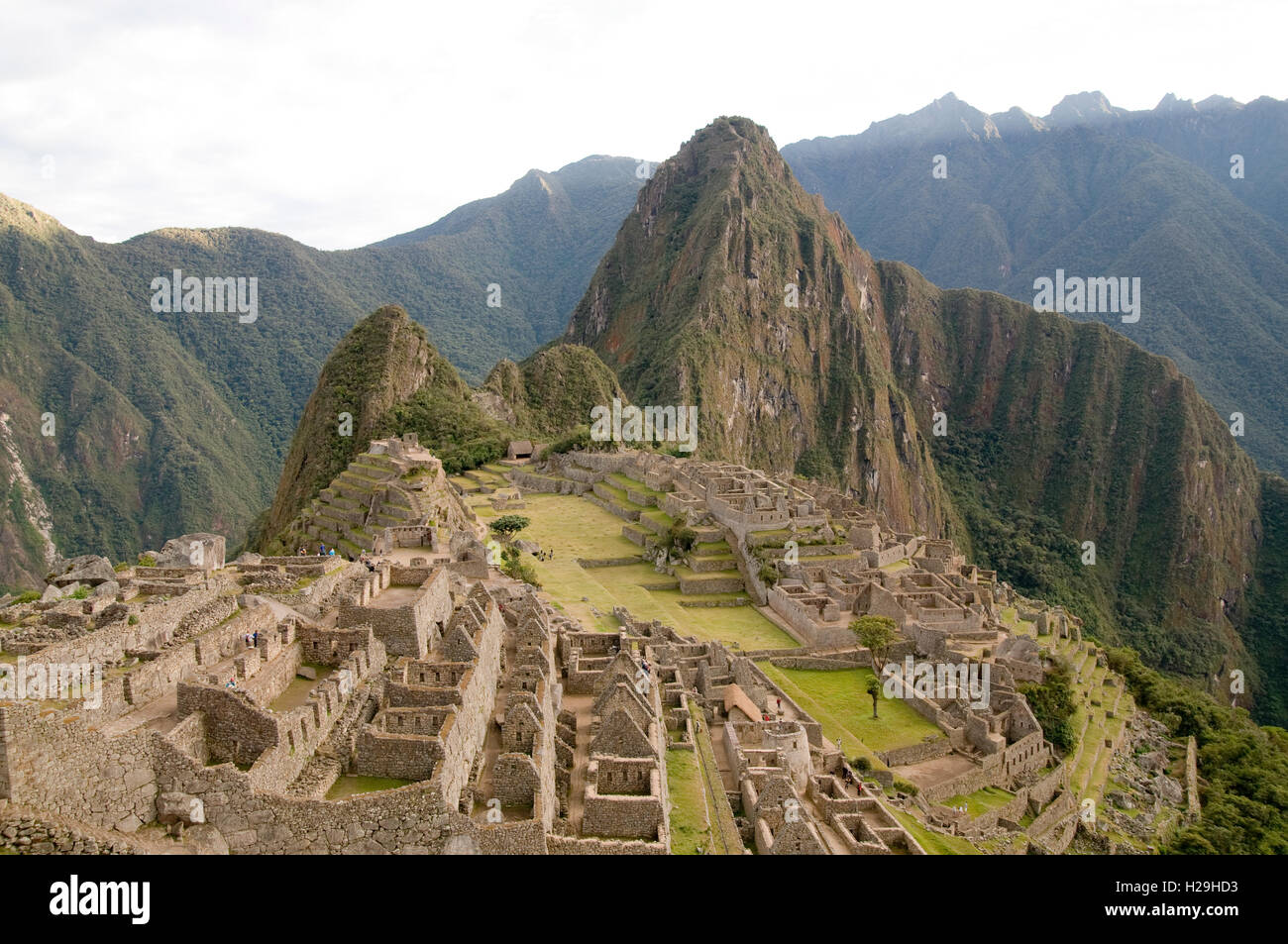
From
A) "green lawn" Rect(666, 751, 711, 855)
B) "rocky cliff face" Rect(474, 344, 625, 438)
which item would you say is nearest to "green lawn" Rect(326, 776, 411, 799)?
"green lawn" Rect(666, 751, 711, 855)

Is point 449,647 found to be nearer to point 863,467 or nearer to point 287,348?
point 287,348

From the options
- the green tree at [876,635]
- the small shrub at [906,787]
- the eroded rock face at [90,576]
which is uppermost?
the eroded rock face at [90,576]

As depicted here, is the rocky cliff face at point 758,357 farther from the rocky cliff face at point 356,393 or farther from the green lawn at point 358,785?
the green lawn at point 358,785

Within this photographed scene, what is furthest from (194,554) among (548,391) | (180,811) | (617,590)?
(548,391)

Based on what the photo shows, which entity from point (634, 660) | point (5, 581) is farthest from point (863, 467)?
point (634, 660)

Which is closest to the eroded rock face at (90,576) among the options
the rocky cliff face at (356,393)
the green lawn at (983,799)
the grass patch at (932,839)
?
the grass patch at (932,839)

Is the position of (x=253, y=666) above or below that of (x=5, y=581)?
above
